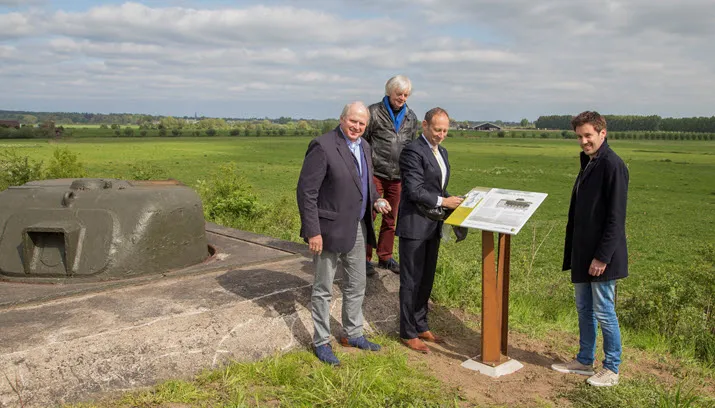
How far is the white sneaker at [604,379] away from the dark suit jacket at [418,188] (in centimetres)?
153

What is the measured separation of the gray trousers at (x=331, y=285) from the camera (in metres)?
4.66

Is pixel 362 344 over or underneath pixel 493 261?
underneath

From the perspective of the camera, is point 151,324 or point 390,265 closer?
point 151,324

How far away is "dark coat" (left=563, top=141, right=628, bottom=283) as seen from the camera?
4.30 m

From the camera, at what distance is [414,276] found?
511 cm

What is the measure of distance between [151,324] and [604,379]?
320 cm

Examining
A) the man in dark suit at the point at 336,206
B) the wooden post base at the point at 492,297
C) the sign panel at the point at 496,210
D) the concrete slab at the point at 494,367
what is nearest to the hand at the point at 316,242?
the man in dark suit at the point at 336,206

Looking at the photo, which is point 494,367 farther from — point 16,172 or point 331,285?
point 16,172

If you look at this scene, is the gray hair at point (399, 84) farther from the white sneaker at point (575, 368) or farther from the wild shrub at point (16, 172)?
the wild shrub at point (16, 172)

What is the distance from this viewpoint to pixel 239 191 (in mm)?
13031

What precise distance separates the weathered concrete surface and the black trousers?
530mm

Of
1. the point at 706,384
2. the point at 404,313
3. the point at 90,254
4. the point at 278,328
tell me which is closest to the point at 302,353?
the point at 278,328

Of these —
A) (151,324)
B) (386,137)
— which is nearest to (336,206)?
(386,137)

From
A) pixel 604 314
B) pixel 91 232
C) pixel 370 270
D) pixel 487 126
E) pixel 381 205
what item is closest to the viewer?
pixel 604 314
